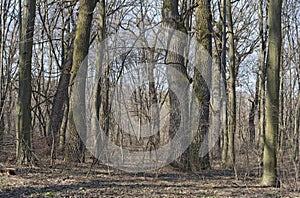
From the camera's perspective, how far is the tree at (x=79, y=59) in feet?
42.4

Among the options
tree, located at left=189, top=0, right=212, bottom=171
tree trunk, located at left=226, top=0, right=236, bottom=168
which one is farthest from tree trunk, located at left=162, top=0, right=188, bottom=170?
tree trunk, located at left=226, top=0, right=236, bottom=168

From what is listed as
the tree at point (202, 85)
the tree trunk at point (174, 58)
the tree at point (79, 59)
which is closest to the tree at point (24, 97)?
the tree at point (79, 59)

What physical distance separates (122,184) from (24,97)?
13.3 ft

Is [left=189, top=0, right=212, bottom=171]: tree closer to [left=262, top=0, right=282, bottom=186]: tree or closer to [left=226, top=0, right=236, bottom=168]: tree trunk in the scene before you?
[left=226, top=0, right=236, bottom=168]: tree trunk

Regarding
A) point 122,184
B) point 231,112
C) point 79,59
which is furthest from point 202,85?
point 122,184

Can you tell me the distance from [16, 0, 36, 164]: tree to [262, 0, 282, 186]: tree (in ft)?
20.8

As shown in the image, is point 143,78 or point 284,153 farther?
point 143,78

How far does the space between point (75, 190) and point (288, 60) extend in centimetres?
1613

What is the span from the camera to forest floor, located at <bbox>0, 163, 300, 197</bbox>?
791 cm

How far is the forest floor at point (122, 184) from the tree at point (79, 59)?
1.01 meters

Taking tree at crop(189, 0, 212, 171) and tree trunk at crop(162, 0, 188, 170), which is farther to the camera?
tree trunk at crop(162, 0, 188, 170)

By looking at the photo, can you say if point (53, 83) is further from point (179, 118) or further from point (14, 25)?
point (179, 118)

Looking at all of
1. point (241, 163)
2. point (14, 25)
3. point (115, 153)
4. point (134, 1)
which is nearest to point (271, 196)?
point (241, 163)

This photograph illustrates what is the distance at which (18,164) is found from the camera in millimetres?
11375
